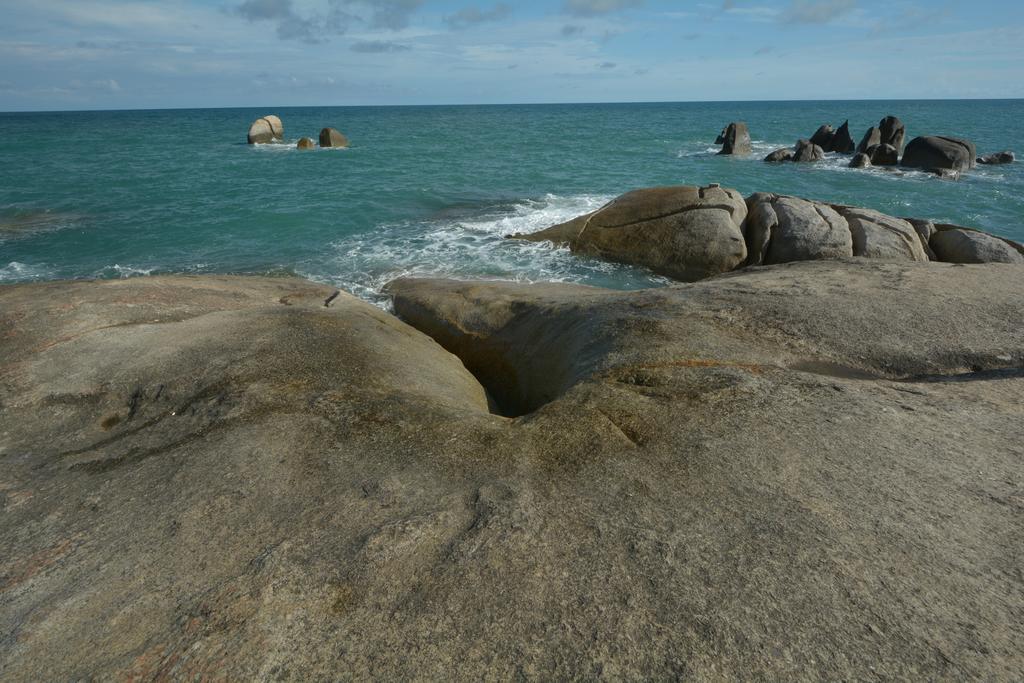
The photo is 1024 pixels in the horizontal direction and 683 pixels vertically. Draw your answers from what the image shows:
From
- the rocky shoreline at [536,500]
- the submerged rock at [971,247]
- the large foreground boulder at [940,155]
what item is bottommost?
the large foreground boulder at [940,155]

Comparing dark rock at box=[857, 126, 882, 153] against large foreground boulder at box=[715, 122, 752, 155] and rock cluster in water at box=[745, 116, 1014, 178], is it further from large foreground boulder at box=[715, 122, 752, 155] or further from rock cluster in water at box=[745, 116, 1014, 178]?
large foreground boulder at box=[715, 122, 752, 155]

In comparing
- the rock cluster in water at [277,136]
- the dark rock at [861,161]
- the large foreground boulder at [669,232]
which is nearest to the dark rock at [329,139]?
the rock cluster in water at [277,136]

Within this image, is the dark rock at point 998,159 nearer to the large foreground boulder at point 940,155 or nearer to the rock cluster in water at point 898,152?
the rock cluster in water at point 898,152

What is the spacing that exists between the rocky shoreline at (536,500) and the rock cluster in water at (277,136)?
1641 inches

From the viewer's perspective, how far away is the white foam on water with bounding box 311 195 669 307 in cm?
1253

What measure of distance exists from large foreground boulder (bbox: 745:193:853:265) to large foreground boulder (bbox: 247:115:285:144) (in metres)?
45.8

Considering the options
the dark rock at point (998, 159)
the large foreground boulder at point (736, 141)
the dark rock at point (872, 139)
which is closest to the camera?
the dark rock at point (998, 159)

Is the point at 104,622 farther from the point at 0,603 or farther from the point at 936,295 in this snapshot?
the point at 936,295

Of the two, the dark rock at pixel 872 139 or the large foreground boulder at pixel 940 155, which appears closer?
the large foreground boulder at pixel 940 155

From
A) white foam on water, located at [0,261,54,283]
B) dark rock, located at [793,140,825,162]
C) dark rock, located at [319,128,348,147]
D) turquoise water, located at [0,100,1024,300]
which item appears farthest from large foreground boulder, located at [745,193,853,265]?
dark rock, located at [319,128,348,147]

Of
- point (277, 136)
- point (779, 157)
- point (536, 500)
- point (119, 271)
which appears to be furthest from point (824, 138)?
point (536, 500)

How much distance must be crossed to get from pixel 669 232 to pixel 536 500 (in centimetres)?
1021

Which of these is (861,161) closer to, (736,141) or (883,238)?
(736,141)

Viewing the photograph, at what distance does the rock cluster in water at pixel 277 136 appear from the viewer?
44.3 metres
